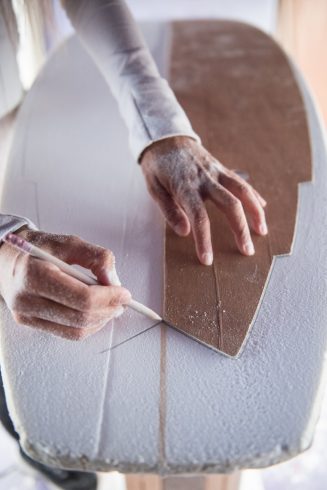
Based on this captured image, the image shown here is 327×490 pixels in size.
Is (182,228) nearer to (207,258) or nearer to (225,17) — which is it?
(207,258)

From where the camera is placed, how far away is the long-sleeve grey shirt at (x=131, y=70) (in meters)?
0.71

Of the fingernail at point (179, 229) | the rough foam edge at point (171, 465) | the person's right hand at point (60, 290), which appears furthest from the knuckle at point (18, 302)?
the fingernail at point (179, 229)

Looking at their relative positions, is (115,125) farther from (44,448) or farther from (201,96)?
(44,448)

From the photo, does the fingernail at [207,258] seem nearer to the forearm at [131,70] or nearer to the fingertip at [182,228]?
the fingertip at [182,228]

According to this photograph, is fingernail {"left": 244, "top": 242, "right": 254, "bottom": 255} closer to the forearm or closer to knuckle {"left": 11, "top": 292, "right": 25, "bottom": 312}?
the forearm

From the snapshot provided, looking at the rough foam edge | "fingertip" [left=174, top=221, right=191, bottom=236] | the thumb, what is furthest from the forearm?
the rough foam edge

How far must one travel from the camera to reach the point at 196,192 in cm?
68

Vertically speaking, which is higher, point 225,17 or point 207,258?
point 225,17

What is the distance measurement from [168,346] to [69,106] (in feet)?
1.59

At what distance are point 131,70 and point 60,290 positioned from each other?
14.6 inches

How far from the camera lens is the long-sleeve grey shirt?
2.34ft

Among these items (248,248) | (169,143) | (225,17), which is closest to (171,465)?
(248,248)

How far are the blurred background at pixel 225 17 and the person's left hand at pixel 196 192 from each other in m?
0.21

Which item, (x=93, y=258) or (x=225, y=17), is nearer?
(x=93, y=258)
